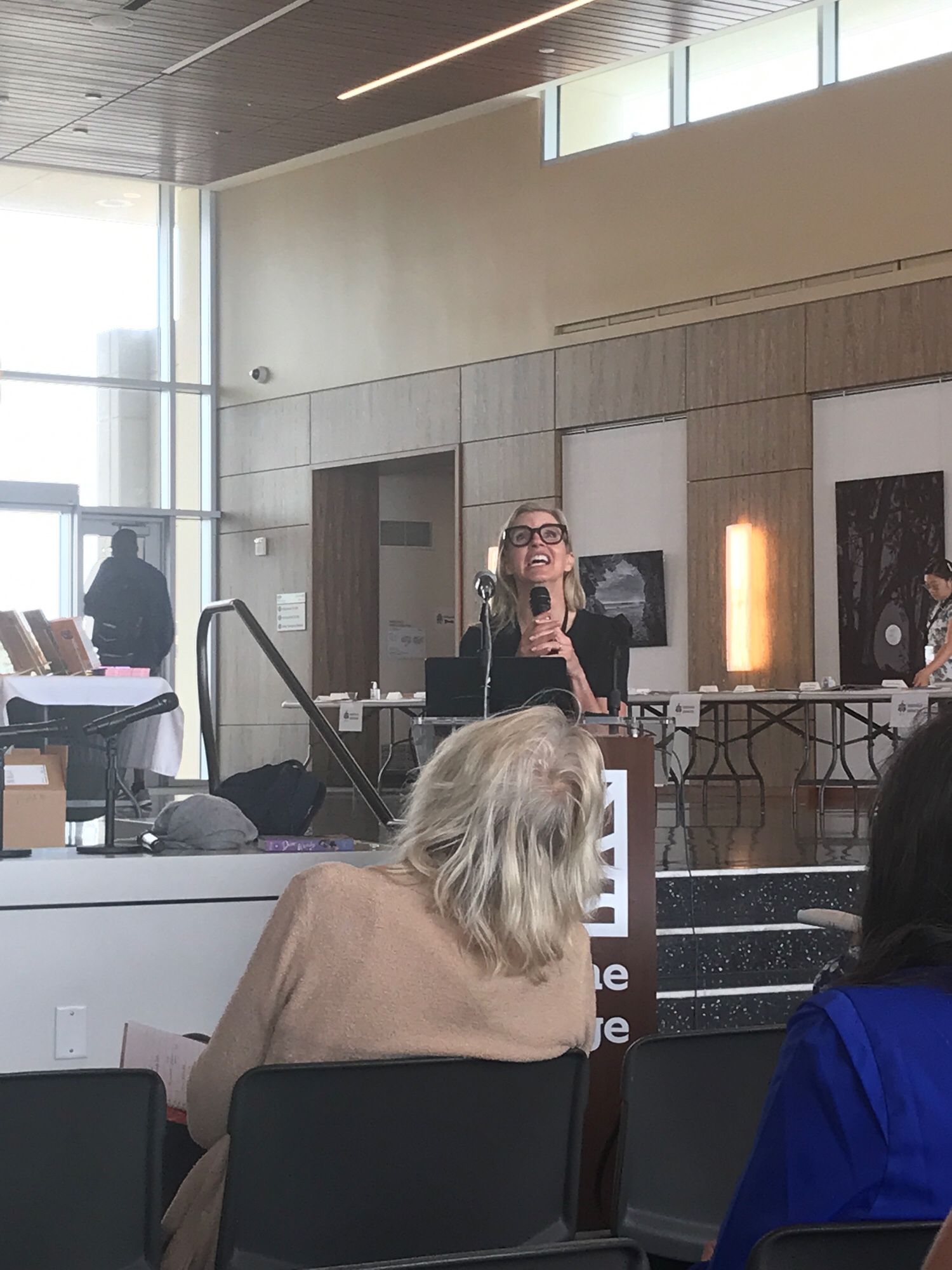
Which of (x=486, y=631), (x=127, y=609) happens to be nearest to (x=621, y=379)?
(x=127, y=609)

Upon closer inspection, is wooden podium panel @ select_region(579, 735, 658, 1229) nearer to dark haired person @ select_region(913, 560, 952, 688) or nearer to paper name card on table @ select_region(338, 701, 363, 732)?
dark haired person @ select_region(913, 560, 952, 688)

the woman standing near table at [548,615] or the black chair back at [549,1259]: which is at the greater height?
the woman standing near table at [548,615]

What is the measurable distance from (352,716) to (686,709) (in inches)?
105

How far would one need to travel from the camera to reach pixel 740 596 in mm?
11375

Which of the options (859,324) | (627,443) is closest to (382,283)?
(627,443)

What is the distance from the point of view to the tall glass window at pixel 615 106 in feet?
39.7

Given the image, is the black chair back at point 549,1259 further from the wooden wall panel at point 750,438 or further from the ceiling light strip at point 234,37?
the wooden wall panel at point 750,438

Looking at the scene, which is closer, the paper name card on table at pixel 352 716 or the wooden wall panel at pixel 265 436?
the paper name card on table at pixel 352 716

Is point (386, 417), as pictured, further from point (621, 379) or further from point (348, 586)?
point (621, 379)

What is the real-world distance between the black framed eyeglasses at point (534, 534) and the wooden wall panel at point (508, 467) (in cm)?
807

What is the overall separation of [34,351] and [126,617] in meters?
5.41

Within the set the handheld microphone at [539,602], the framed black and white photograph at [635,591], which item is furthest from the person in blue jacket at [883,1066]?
the framed black and white photograph at [635,591]

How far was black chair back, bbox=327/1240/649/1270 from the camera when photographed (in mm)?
1182

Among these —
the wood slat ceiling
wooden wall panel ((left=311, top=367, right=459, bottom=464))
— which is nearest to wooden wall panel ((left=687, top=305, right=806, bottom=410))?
the wood slat ceiling
